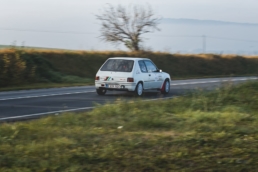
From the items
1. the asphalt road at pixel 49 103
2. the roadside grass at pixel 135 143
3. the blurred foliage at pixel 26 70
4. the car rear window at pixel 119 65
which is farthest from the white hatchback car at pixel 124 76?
the roadside grass at pixel 135 143

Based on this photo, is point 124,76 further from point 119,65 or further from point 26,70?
point 26,70

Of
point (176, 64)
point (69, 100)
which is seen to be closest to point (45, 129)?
point (69, 100)

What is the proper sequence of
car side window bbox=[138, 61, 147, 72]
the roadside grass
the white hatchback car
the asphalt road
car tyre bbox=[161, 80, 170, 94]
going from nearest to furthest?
the roadside grass
the asphalt road
the white hatchback car
car side window bbox=[138, 61, 147, 72]
car tyre bbox=[161, 80, 170, 94]

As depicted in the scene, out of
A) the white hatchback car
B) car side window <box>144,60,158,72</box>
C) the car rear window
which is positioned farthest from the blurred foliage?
car side window <box>144,60,158,72</box>

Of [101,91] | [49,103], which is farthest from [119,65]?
[49,103]

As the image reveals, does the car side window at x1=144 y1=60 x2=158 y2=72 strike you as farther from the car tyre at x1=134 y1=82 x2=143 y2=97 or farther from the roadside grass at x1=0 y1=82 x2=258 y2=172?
the roadside grass at x1=0 y1=82 x2=258 y2=172

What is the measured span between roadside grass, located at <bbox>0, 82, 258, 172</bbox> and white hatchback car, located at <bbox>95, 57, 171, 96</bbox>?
27.8 ft

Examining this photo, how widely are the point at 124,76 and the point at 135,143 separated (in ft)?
39.1

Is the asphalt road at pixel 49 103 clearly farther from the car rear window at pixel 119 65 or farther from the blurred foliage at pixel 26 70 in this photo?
the blurred foliage at pixel 26 70

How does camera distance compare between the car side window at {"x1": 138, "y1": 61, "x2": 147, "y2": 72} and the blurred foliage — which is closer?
the car side window at {"x1": 138, "y1": 61, "x2": 147, "y2": 72}

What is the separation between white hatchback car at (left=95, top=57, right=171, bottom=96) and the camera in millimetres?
19703

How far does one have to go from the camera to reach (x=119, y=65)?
2014cm

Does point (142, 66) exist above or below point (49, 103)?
above

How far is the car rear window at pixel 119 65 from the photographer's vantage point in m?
20.0
